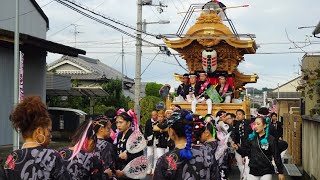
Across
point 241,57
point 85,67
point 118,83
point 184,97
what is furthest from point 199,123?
point 85,67

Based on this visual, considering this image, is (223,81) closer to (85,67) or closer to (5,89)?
(5,89)

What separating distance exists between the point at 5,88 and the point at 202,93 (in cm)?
758

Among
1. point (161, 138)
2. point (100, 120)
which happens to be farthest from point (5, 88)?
point (100, 120)

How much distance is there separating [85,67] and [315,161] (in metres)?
41.4

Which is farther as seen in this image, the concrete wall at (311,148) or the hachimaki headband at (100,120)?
the concrete wall at (311,148)

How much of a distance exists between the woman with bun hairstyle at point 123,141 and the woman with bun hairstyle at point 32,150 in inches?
123

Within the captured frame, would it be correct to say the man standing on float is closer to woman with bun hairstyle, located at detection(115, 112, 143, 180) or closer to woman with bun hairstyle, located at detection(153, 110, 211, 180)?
woman with bun hairstyle, located at detection(115, 112, 143, 180)

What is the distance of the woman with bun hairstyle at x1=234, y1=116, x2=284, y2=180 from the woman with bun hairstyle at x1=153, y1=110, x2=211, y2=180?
3027 millimetres

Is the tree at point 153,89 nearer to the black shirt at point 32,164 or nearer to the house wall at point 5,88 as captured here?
the house wall at point 5,88

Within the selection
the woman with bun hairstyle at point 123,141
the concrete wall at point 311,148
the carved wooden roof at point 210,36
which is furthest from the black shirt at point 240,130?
the carved wooden roof at point 210,36

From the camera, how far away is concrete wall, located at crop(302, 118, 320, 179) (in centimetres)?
1018

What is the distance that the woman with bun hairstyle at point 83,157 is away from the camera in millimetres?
4910

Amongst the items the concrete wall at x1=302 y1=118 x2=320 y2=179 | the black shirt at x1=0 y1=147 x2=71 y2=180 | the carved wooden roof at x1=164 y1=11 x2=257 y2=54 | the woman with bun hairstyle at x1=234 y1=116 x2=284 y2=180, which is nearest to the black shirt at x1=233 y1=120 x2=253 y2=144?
the concrete wall at x1=302 y1=118 x2=320 y2=179

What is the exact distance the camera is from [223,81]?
59.6 feet
